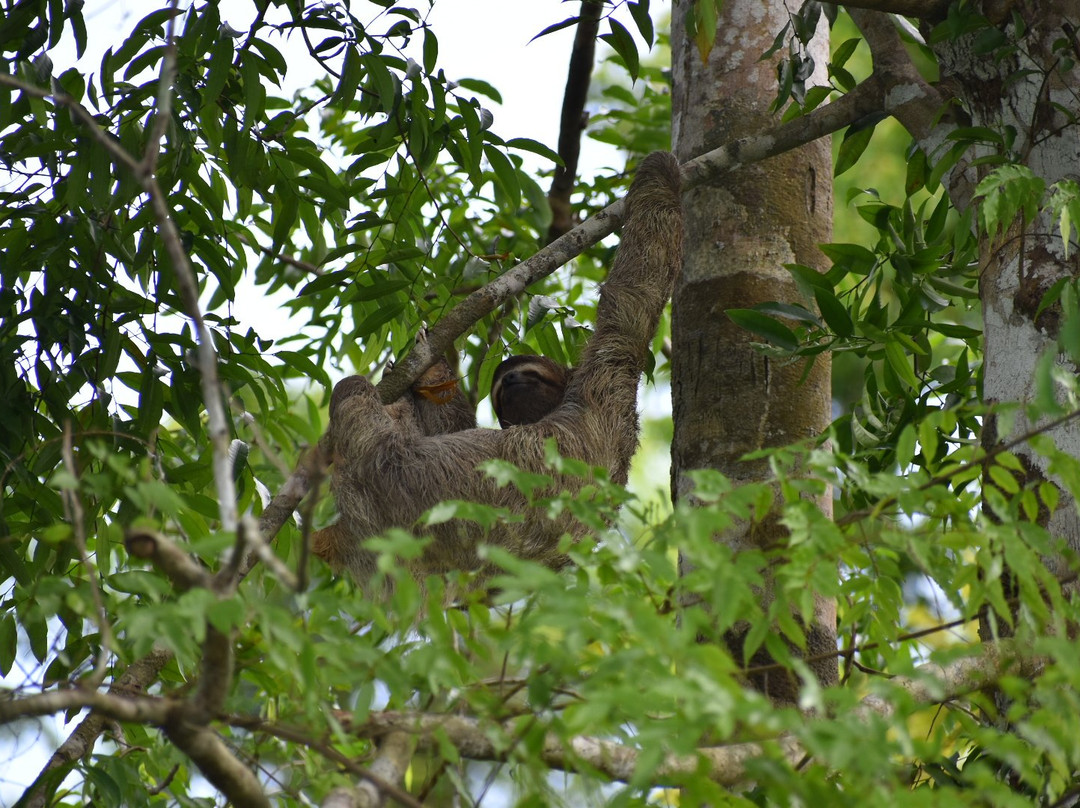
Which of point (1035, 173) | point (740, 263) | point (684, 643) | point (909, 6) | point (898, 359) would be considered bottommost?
point (684, 643)

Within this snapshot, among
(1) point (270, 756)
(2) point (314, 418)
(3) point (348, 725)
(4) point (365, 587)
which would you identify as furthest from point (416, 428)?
(3) point (348, 725)

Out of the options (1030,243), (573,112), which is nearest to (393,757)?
(1030,243)

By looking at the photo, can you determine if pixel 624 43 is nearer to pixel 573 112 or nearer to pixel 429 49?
pixel 429 49

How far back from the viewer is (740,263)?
5.54 meters

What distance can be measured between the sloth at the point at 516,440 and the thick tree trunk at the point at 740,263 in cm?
26

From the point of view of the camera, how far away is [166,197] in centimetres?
512

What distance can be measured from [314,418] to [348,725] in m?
3.19

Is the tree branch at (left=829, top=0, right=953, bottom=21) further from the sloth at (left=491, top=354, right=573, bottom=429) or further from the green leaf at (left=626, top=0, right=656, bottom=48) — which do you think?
the sloth at (left=491, top=354, right=573, bottom=429)

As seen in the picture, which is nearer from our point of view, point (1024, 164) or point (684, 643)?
point (684, 643)

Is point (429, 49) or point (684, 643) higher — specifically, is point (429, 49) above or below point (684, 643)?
above

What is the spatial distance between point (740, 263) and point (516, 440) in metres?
1.57

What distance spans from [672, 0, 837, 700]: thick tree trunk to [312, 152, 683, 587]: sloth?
0.26 meters

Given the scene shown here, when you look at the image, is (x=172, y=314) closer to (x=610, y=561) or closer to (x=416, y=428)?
(x=416, y=428)

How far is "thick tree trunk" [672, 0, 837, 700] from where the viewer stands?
16.8 feet
